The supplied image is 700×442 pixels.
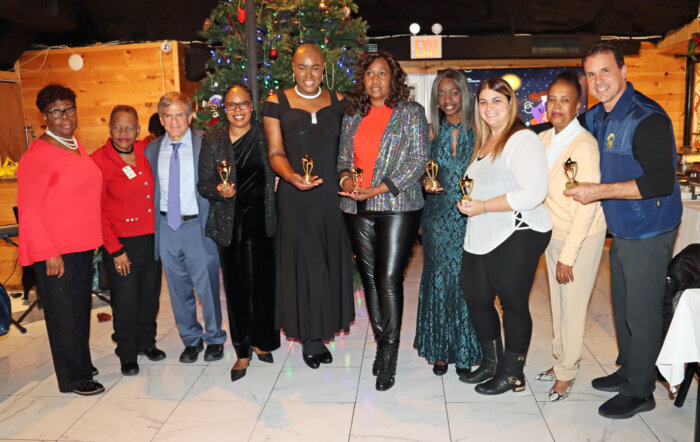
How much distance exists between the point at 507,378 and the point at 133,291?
7.74 feet

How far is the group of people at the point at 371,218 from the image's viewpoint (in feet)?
8.79

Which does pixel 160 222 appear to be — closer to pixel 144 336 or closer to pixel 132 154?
pixel 132 154

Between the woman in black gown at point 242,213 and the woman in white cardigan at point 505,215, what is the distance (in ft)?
3.94

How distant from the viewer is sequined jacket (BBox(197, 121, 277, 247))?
3186 millimetres

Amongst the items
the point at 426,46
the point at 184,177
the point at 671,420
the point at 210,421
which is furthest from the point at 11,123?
the point at 671,420

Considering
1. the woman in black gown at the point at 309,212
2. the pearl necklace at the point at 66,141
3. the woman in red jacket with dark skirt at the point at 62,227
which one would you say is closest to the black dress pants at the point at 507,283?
the woman in black gown at the point at 309,212

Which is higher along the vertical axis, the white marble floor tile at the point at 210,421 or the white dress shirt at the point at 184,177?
the white dress shirt at the point at 184,177

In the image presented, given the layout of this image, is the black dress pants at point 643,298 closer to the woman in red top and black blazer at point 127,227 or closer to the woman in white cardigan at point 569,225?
the woman in white cardigan at point 569,225

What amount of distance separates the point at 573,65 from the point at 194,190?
22.0ft

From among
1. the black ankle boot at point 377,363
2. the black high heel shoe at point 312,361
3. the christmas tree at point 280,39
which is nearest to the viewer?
the black ankle boot at point 377,363

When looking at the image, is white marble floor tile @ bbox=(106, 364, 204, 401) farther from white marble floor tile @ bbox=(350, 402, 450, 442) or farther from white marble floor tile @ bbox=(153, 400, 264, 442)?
white marble floor tile @ bbox=(350, 402, 450, 442)

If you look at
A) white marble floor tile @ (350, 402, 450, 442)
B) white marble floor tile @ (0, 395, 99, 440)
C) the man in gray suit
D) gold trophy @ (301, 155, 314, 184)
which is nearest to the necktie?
the man in gray suit

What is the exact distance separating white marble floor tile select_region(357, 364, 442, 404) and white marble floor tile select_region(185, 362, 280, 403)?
0.56 metres

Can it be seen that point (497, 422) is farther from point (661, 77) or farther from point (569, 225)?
point (661, 77)
